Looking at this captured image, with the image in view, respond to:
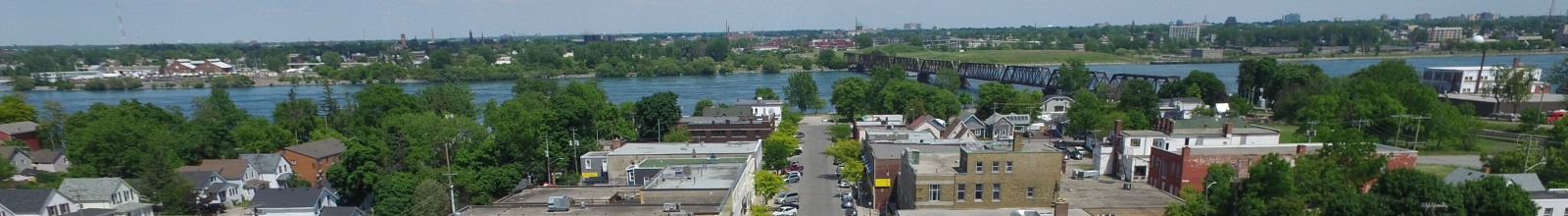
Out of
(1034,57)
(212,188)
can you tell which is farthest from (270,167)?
(1034,57)

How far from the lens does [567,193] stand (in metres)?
24.1

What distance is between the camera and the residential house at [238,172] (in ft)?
111

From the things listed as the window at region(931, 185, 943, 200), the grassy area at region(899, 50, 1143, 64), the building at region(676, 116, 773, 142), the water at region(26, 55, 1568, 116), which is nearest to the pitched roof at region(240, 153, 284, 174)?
the building at region(676, 116, 773, 142)

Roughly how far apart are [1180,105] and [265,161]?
171ft

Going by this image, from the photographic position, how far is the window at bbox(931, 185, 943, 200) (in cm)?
2330

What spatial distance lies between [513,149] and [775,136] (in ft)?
38.2

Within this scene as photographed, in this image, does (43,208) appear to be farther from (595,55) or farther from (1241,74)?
(595,55)

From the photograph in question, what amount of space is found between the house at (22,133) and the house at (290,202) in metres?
23.9

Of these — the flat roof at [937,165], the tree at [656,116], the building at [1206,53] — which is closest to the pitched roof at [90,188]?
the tree at [656,116]

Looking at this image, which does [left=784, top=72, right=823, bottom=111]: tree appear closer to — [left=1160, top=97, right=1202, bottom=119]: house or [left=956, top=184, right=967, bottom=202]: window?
[left=1160, top=97, right=1202, bottom=119]: house

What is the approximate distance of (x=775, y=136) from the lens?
38281mm

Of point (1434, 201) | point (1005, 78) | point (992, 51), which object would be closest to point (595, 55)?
point (1005, 78)

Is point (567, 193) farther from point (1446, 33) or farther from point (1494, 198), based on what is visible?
point (1446, 33)

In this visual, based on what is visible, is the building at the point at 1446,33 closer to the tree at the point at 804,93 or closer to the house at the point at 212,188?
the tree at the point at 804,93
